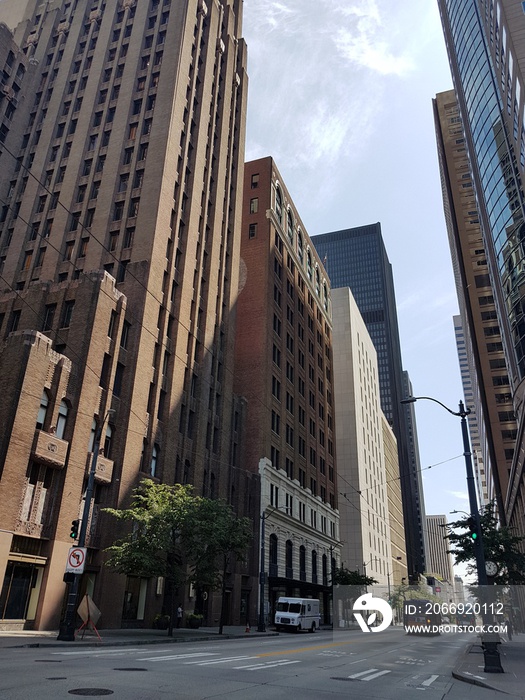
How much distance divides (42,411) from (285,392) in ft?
127

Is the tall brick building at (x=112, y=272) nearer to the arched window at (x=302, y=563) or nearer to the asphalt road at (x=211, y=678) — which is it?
the asphalt road at (x=211, y=678)

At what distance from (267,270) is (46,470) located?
4088 cm

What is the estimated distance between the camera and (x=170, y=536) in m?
31.2

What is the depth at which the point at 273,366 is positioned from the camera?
63.7 m

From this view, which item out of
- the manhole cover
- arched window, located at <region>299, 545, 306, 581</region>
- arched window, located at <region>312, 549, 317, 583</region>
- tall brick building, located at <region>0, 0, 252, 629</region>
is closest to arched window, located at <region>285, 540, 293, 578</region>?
arched window, located at <region>299, 545, 306, 581</region>

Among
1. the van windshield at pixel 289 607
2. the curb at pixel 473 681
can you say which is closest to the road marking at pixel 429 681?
the curb at pixel 473 681

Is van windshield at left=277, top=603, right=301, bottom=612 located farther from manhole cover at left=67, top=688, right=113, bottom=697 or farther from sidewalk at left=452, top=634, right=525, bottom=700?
manhole cover at left=67, top=688, right=113, bottom=697

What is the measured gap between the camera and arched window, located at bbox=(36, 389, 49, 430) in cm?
3038

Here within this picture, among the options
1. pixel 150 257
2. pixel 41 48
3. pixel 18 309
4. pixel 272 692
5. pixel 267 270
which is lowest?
pixel 272 692

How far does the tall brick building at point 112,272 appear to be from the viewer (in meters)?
29.9

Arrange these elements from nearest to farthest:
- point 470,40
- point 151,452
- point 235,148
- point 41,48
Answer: point 151,452 < point 41,48 < point 235,148 < point 470,40

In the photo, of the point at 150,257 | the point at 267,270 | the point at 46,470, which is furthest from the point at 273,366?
the point at 46,470

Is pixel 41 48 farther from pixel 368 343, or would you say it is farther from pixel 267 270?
pixel 368 343

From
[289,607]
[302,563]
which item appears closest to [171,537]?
[289,607]
